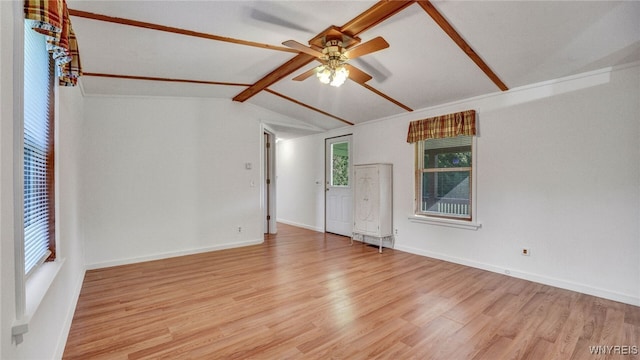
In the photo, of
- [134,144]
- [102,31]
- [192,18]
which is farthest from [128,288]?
[192,18]

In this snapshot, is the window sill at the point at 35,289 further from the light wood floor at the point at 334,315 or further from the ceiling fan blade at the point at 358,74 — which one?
the ceiling fan blade at the point at 358,74

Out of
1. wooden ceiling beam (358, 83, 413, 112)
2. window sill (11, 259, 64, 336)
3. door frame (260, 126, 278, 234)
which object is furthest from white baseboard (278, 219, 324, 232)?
window sill (11, 259, 64, 336)

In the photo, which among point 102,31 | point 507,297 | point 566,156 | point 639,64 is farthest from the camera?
point 566,156

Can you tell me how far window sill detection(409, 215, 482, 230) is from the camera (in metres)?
3.88

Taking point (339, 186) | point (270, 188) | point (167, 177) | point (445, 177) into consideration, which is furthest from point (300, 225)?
point (445, 177)

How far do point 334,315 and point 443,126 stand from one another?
3057 millimetres

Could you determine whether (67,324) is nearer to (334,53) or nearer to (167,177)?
(167,177)

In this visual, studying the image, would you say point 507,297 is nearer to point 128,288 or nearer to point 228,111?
point 128,288

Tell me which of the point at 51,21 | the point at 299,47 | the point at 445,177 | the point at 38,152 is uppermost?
the point at 299,47

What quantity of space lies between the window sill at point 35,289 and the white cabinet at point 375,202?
13.0 feet

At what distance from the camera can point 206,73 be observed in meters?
3.66

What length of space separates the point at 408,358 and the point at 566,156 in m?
2.87

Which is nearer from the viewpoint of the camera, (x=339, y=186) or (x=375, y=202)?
(x=375, y=202)

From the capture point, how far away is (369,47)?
2414 mm
